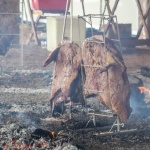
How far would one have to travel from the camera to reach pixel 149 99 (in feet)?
34.7

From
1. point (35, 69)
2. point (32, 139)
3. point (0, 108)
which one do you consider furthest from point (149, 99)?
point (35, 69)

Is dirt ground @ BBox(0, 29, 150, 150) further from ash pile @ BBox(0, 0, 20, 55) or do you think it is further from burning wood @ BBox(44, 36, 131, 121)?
ash pile @ BBox(0, 0, 20, 55)

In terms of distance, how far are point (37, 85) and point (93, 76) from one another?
4814mm

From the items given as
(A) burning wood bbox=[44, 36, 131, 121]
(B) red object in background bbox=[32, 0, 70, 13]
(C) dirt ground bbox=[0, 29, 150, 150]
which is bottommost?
(C) dirt ground bbox=[0, 29, 150, 150]

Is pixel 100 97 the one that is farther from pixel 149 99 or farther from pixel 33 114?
pixel 149 99

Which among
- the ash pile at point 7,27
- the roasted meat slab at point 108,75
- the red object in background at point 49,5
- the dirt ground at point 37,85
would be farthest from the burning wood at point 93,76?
the red object in background at point 49,5

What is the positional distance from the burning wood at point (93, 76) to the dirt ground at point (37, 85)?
62cm

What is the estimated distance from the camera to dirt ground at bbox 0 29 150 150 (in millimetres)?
7305

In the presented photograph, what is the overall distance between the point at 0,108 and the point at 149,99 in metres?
3.39

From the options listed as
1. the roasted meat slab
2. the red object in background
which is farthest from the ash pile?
the roasted meat slab

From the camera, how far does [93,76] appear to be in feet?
25.4

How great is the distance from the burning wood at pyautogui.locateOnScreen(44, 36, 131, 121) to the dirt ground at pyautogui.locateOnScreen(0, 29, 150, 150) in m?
0.62

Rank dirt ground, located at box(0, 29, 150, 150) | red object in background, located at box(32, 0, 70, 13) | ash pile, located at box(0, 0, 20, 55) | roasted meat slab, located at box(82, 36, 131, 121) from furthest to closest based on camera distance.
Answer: red object in background, located at box(32, 0, 70, 13), ash pile, located at box(0, 0, 20, 55), roasted meat slab, located at box(82, 36, 131, 121), dirt ground, located at box(0, 29, 150, 150)

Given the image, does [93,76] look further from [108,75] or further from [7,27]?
[7,27]
